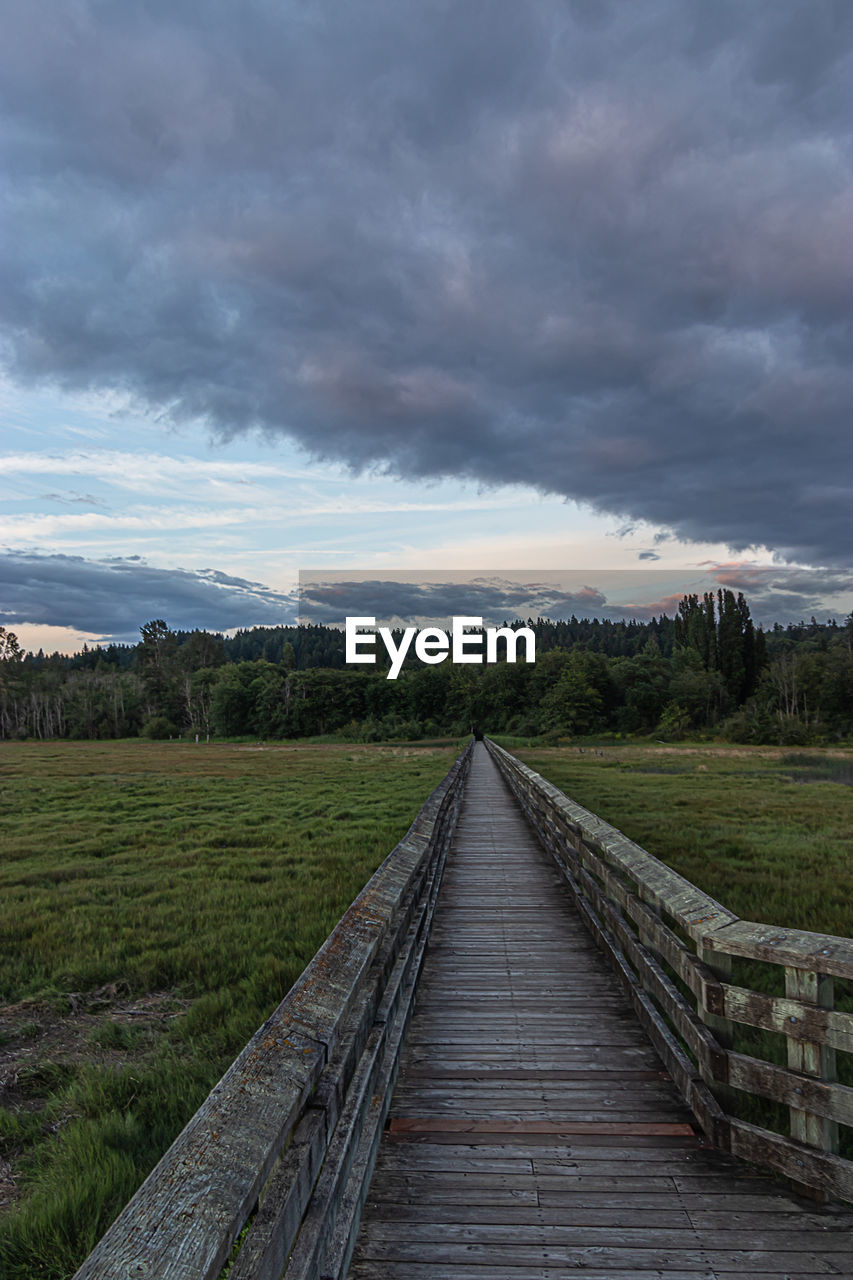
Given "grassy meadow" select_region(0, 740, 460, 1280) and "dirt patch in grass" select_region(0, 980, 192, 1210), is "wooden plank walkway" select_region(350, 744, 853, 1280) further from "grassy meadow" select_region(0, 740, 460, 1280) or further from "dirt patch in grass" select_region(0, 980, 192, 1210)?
"dirt patch in grass" select_region(0, 980, 192, 1210)

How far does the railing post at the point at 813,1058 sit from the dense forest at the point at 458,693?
72.5 m

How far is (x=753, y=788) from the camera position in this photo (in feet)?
76.0

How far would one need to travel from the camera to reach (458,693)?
335 ft

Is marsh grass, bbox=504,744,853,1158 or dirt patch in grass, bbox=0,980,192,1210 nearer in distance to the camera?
dirt patch in grass, bbox=0,980,192,1210

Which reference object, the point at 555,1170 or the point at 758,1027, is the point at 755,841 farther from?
the point at 555,1170

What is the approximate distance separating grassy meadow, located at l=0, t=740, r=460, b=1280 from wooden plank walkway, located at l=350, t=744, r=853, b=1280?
1353 mm

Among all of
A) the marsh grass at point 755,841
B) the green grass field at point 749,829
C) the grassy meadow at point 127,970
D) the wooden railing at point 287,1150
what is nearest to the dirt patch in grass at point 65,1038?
the grassy meadow at point 127,970

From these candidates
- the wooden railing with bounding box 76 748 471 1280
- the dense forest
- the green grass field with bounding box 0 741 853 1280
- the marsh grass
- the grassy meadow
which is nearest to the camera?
the wooden railing with bounding box 76 748 471 1280

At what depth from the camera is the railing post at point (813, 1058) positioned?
2.52 meters

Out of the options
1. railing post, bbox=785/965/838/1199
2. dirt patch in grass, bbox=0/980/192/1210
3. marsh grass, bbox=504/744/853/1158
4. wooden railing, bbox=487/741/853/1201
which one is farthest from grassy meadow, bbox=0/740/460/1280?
marsh grass, bbox=504/744/853/1158

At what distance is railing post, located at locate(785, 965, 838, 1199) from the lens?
2.52 meters

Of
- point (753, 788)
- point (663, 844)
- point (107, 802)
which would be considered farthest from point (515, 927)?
point (753, 788)

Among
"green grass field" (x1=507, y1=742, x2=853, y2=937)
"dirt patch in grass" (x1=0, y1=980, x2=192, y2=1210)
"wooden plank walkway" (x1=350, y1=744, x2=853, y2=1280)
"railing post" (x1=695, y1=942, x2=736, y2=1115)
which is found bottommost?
"green grass field" (x1=507, y1=742, x2=853, y2=937)

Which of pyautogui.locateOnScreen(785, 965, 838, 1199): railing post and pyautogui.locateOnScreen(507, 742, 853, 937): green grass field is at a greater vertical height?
pyautogui.locateOnScreen(785, 965, 838, 1199): railing post
